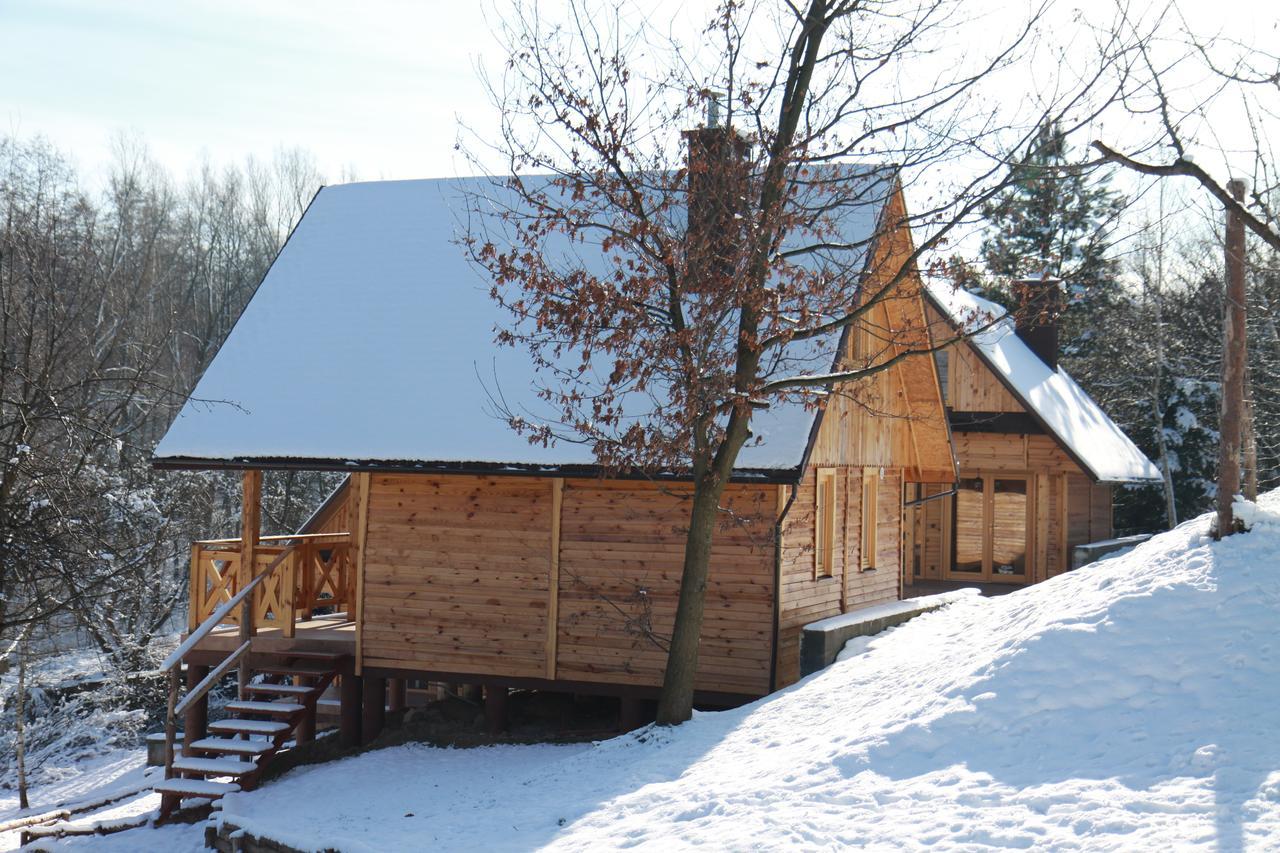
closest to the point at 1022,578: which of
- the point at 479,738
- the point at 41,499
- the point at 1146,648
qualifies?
the point at 479,738

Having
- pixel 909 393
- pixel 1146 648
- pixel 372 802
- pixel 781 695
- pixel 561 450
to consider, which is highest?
pixel 909 393

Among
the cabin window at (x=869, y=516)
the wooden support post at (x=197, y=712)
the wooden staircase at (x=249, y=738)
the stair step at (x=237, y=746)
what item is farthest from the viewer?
the cabin window at (x=869, y=516)

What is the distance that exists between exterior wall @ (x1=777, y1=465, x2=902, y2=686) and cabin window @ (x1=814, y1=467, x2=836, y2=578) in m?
0.11

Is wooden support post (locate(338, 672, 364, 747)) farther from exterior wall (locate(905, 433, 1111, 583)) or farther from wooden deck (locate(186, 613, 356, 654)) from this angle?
exterior wall (locate(905, 433, 1111, 583))

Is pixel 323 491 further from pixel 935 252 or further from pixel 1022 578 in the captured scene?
pixel 935 252

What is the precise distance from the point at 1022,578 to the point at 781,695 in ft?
47.5

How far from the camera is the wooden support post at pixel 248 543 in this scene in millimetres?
14164

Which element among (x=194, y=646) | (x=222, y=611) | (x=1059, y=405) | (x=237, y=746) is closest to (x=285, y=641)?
(x=222, y=611)

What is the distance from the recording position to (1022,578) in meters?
24.0

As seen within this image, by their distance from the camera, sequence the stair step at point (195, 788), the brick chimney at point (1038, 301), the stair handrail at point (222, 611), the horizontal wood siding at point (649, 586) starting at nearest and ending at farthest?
the brick chimney at point (1038, 301)
the stair step at point (195, 788)
the horizontal wood siding at point (649, 586)
the stair handrail at point (222, 611)

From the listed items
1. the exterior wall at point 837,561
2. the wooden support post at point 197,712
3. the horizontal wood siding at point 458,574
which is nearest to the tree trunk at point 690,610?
the exterior wall at point 837,561

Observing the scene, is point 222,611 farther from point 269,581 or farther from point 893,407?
point 893,407

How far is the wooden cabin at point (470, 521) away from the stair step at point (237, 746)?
0.14m

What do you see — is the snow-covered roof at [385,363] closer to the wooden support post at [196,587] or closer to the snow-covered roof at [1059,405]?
the wooden support post at [196,587]
